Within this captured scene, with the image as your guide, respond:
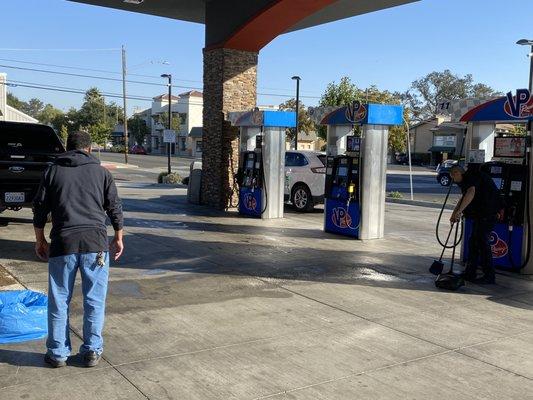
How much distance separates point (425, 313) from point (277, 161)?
7.67m

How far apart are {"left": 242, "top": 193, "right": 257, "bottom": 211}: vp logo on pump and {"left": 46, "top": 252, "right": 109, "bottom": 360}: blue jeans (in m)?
9.44

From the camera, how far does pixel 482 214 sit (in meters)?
7.59

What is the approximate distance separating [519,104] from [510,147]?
690 mm

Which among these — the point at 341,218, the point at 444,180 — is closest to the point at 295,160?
the point at 341,218

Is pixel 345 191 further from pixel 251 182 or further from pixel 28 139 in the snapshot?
pixel 28 139

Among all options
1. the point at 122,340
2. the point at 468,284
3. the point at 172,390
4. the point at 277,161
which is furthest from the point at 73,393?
the point at 277,161

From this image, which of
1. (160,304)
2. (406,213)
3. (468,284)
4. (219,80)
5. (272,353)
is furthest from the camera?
(406,213)

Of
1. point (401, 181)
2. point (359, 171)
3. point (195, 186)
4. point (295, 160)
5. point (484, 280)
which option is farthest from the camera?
point (401, 181)

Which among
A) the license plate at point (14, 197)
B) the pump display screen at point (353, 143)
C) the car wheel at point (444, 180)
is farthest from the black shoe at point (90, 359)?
the car wheel at point (444, 180)

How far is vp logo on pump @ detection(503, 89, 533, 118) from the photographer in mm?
7942

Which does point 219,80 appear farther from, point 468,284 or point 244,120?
point 468,284

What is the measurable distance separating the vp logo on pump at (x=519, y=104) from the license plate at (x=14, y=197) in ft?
27.7

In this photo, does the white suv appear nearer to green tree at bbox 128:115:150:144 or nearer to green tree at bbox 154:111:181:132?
green tree at bbox 154:111:181:132

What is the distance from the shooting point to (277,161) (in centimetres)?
1341
